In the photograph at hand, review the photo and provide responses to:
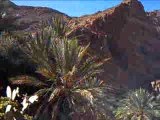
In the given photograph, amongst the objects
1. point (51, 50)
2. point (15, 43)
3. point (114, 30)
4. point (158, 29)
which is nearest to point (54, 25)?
point (15, 43)

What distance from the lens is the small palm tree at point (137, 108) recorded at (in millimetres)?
40594

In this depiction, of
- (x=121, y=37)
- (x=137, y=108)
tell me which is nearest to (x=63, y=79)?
(x=137, y=108)

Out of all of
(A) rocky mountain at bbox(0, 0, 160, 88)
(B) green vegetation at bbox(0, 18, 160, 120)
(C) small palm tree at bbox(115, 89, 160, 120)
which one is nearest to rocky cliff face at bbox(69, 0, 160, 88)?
(A) rocky mountain at bbox(0, 0, 160, 88)

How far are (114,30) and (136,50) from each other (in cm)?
741

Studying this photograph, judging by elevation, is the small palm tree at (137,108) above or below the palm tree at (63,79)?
below

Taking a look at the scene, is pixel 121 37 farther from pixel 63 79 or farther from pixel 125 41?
pixel 63 79

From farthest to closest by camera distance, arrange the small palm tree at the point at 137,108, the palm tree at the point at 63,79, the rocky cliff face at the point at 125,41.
A: 1. the rocky cliff face at the point at 125,41
2. the small palm tree at the point at 137,108
3. the palm tree at the point at 63,79

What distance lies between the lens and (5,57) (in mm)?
24562

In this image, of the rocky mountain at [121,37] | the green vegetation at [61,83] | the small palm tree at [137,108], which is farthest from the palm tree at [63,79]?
the rocky mountain at [121,37]

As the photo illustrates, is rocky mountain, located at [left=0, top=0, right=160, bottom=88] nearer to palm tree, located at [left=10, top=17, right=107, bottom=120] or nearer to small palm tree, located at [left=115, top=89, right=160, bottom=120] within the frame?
small palm tree, located at [left=115, top=89, right=160, bottom=120]

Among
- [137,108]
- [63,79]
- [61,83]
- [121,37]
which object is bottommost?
[137,108]

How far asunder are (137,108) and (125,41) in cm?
2394

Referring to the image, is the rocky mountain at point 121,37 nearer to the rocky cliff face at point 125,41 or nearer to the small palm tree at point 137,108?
the rocky cliff face at point 125,41

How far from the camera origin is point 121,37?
2484 inches
